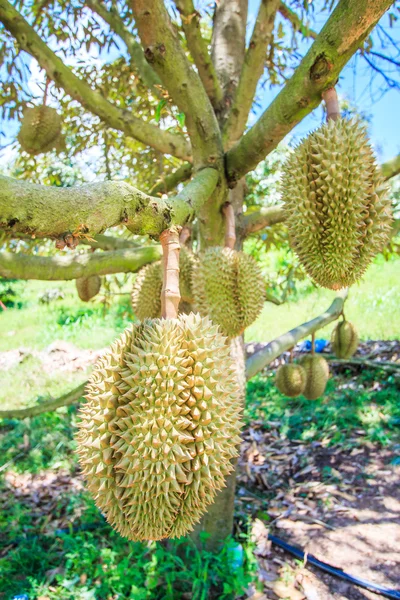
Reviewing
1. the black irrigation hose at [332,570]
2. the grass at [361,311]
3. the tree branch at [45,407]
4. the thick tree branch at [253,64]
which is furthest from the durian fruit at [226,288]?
the grass at [361,311]

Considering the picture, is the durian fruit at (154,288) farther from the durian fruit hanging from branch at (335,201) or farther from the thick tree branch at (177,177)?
the thick tree branch at (177,177)

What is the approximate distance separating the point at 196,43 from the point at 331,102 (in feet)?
3.75

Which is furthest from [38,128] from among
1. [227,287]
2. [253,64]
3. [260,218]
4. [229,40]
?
[227,287]

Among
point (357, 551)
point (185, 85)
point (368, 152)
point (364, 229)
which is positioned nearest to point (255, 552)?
point (357, 551)

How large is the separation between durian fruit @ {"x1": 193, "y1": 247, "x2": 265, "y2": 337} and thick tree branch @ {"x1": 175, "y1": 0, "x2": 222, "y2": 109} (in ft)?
3.46

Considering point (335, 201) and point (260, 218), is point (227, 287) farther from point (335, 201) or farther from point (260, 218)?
point (260, 218)

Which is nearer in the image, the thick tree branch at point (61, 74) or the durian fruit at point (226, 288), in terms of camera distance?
the durian fruit at point (226, 288)

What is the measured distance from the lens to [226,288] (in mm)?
1735

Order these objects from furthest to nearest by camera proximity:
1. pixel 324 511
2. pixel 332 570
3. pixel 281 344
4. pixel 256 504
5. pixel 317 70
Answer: pixel 256 504 → pixel 324 511 → pixel 281 344 → pixel 332 570 → pixel 317 70

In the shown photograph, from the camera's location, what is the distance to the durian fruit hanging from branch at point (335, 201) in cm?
137

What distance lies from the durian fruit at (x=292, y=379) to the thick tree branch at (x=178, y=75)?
1866 millimetres

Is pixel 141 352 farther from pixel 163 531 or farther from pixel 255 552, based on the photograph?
pixel 255 552

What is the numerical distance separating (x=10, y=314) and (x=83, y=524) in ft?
21.8

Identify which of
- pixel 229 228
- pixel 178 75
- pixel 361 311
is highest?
pixel 178 75
